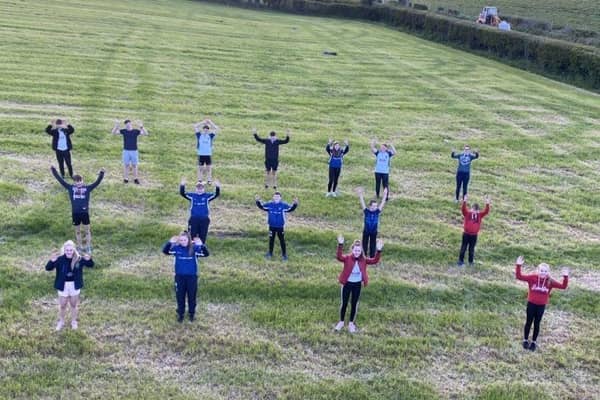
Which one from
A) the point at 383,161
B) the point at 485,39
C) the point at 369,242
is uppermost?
the point at 485,39

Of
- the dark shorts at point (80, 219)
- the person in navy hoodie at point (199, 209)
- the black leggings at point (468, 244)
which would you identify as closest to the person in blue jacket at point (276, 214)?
the person in navy hoodie at point (199, 209)

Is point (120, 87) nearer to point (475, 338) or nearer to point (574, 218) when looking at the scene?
point (574, 218)

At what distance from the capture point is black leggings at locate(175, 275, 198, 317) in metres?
11.8

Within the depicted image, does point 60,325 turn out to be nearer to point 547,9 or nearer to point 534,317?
point 534,317

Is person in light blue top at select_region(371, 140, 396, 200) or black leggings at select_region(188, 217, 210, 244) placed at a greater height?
person in light blue top at select_region(371, 140, 396, 200)

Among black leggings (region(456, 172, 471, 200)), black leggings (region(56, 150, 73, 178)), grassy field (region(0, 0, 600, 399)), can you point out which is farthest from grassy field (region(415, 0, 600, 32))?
black leggings (region(56, 150, 73, 178))

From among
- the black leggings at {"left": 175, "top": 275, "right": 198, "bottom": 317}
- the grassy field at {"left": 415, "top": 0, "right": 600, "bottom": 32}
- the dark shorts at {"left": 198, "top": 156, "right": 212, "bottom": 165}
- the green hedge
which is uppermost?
the grassy field at {"left": 415, "top": 0, "right": 600, "bottom": 32}

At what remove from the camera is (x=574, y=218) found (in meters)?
18.5

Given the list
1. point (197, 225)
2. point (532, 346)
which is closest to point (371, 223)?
point (197, 225)

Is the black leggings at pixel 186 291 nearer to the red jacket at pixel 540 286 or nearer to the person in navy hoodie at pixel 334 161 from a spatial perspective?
the red jacket at pixel 540 286

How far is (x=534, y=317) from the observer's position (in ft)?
38.6

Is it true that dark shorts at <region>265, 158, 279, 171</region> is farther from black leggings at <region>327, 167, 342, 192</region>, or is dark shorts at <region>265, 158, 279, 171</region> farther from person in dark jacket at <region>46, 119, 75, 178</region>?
person in dark jacket at <region>46, 119, 75, 178</region>

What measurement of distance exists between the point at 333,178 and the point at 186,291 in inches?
298

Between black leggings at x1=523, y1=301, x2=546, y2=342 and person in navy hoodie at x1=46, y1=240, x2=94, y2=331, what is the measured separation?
26.1 ft
